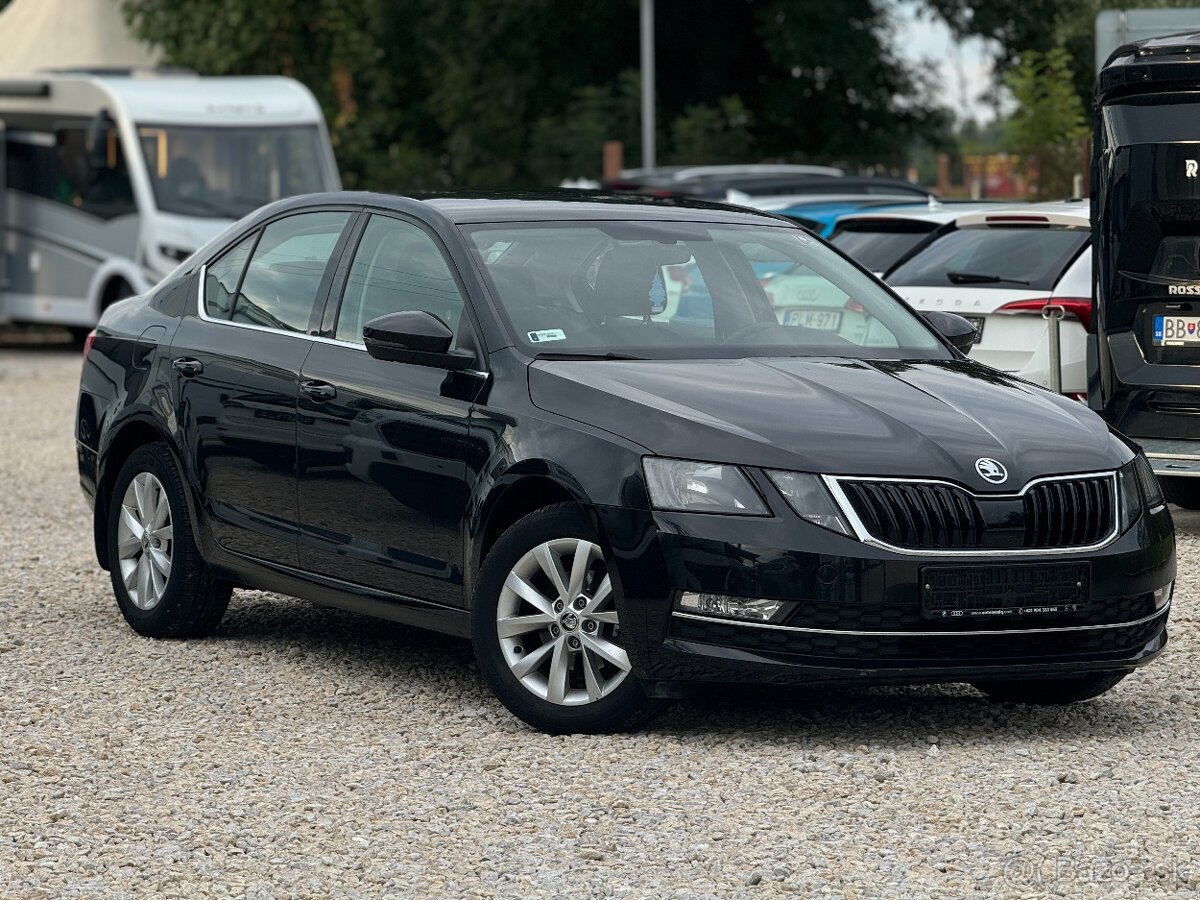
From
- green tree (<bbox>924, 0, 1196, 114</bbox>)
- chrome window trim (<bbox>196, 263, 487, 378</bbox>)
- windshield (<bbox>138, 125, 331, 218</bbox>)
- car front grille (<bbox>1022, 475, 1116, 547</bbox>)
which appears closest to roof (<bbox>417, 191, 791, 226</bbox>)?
chrome window trim (<bbox>196, 263, 487, 378</bbox>)

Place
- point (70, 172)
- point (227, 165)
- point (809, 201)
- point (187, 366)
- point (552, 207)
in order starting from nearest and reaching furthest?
point (552, 207) → point (187, 366) → point (809, 201) → point (227, 165) → point (70, 172)

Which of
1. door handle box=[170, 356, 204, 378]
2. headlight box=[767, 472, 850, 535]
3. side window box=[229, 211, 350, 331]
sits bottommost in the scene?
headlight box=[767, 472, 850, 535]

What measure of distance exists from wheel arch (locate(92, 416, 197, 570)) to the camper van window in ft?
59.1

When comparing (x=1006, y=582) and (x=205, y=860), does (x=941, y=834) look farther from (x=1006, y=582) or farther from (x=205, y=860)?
(x=205, y=860)

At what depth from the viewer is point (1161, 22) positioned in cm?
1602

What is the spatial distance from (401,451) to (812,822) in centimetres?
207

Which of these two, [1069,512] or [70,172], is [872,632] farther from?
[70,172]

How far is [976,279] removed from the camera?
11.5 m

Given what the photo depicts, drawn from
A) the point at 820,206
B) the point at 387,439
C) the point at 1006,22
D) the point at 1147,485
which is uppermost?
the point at 1006,22

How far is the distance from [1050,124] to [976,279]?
40.6 feet

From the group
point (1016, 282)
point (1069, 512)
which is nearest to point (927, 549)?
point (1069, 512)

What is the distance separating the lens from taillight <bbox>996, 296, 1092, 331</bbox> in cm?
1115

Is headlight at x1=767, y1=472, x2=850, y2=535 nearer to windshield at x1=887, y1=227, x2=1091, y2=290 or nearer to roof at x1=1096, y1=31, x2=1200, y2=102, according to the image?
roof at x1=1096, y1=31, x2=1200, y2=102

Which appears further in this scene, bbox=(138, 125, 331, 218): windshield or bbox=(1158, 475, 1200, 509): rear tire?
bbox=(138, 125, 331, 218): windshield
